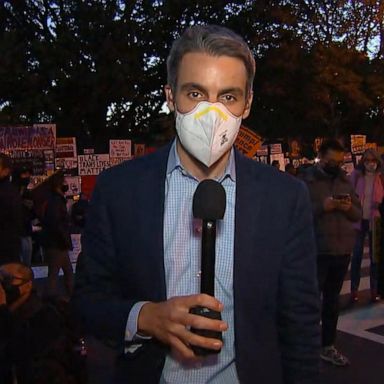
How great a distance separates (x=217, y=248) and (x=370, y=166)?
226 inches

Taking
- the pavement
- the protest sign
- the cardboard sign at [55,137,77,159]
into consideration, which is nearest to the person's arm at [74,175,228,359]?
the pavement

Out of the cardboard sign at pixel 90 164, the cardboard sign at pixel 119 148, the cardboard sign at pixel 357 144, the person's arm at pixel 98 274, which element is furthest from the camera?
the cardboard sign at pixel 357 144

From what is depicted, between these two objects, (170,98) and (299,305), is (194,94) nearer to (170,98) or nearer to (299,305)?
(170,98)

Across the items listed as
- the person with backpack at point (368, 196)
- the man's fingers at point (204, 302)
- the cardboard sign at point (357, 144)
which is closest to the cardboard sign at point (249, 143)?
the person with backpack at point (368, 196)

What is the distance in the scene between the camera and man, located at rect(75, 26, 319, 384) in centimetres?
159

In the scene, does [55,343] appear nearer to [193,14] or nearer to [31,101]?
[31,101]

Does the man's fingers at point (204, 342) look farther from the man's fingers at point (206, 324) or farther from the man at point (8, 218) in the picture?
the man at point (8, 218)

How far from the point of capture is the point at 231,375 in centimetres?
164

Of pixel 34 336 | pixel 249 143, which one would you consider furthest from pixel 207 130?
pixel 249 143

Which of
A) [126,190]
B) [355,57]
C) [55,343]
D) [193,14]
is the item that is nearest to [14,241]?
[55,343]

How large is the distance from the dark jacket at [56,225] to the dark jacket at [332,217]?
3418 mm

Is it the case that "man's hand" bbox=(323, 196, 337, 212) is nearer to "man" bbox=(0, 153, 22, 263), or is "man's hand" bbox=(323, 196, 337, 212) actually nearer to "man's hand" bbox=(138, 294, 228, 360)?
"man" bbox=(0, 153, 22, 263)

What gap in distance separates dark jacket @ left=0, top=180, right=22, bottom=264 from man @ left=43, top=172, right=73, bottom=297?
3.21ft

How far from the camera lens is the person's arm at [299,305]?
64.8 inches
